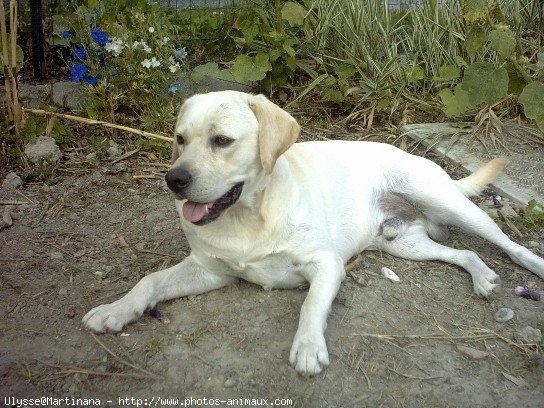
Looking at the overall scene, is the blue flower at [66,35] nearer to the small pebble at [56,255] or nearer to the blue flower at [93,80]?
the blue flower at [93,80]

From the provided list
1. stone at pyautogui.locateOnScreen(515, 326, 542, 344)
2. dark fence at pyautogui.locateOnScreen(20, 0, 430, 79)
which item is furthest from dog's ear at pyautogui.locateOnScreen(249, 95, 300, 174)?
dark fence at pyautogui.locateOnScreen(20, 0, 430, 79)

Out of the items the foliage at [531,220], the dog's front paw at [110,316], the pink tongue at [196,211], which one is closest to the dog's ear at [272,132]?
the pink tongue at [196,211]

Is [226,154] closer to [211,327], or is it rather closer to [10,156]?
[211,327]

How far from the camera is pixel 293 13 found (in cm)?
475

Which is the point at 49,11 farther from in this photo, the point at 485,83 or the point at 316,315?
the point at 316,315

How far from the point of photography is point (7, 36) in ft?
13.4

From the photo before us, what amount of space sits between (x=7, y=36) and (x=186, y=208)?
235 centimetres

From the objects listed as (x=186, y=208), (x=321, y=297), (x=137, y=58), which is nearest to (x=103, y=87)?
(x=137, y=58)

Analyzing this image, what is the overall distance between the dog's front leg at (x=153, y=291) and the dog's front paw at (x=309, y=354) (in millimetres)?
636

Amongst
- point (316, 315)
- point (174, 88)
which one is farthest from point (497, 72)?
point (316, 315)

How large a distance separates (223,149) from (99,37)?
2196mm

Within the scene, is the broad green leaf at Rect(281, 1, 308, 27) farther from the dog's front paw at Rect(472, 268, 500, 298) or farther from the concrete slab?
the dog's front paw at Rect(472, 268, 500, 298)

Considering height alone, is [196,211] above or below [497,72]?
below

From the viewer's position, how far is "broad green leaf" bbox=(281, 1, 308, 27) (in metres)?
4.73
